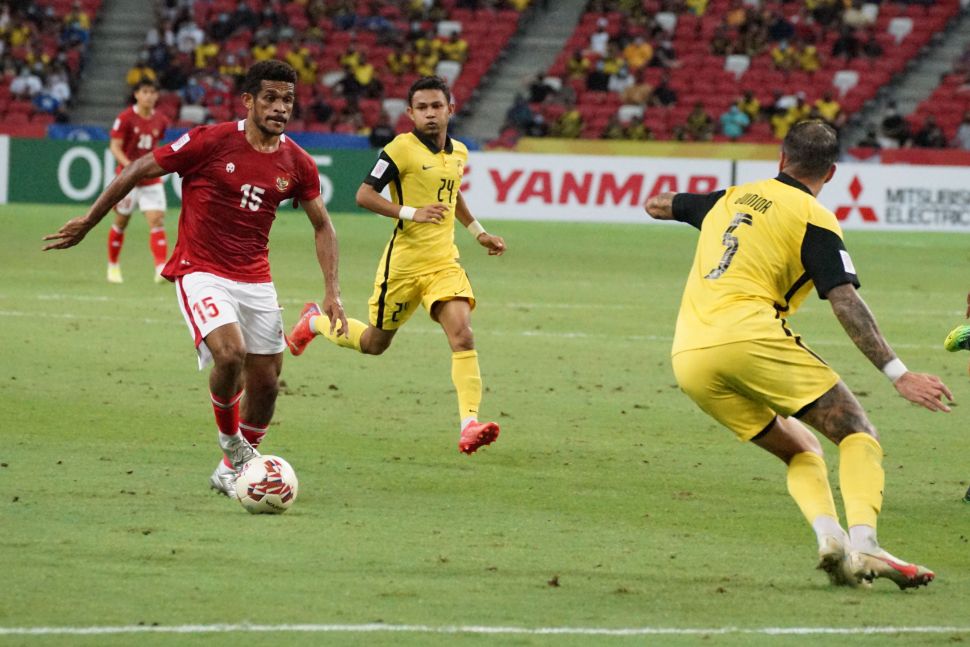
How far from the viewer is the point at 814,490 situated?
6.50 m

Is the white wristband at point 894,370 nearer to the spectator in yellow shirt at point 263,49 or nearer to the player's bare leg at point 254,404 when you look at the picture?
the player's bare leg at point 254,404

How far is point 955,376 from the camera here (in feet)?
45.5

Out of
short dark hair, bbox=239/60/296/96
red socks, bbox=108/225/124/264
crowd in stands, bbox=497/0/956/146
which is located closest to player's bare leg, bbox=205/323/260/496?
short dark hair, bbox=239/60/296/96

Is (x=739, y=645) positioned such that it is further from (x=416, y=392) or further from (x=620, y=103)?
(x=620, y=103)

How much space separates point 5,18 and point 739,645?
37.2 meters

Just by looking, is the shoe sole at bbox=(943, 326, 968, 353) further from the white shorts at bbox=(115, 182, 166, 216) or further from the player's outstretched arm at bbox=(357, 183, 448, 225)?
the white shorts at bbox=(115, 182, 166, 216)

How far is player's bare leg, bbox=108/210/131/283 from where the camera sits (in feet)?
62.4

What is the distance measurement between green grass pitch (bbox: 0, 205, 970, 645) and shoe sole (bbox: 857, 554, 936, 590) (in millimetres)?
120

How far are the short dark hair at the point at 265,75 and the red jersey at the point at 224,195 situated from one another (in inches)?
10.7

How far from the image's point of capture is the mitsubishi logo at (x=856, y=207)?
1152 inches

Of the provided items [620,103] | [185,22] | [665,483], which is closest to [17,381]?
[665,483]

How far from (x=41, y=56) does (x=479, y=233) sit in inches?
1193

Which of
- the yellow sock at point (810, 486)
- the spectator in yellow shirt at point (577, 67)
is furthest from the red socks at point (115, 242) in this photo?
the spectator in yellow shirt at point (577, 67)

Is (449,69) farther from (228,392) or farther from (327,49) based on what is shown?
(228,392)
